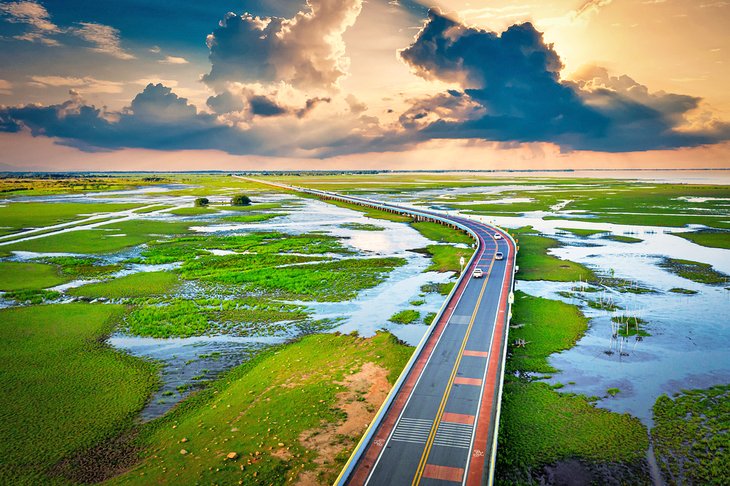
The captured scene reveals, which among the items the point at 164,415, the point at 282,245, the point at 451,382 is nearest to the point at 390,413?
the point at 451,382

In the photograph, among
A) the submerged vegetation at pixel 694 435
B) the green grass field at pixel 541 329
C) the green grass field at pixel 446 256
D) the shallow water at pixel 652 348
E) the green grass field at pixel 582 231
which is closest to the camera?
the submerged vegetation at pixel 694 435

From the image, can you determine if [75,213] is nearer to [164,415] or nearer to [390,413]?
[164,415]

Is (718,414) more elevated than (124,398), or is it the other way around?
(718,414)

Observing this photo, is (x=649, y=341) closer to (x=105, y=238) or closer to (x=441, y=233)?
(x=441, y=233)

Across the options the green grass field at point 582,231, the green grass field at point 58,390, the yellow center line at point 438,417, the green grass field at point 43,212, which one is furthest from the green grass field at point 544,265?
the green grass field at point 43,212

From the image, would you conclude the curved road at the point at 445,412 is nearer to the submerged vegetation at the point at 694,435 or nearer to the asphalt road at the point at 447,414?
the asphalt road at the point at 447,414

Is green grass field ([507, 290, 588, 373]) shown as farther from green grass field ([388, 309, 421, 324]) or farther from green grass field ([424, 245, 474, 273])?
green grass field ([424, 245, 474, 273])
